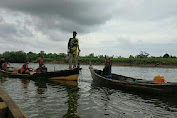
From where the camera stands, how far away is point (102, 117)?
4.99 meters

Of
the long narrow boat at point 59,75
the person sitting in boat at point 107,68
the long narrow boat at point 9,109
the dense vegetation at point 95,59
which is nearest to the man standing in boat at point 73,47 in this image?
the long narrow boat at point 59,75

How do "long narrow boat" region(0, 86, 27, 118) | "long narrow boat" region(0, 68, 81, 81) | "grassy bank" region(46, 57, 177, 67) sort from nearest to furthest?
"long narrow boat" region(0, 86, 27, 118) → "long narrow boat" region(0, 68, 81, 81) → "grassy bank" region(46, 57, 177, 67)

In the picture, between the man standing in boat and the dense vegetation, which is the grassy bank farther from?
the man standing in boat

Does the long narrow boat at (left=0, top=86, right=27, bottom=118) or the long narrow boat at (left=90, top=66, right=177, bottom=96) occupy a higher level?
the long narrow boat at (left=0, top=86, right=27, bottom=118)

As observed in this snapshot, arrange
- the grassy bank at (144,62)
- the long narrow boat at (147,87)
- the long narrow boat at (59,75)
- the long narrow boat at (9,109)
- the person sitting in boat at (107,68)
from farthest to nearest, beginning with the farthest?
1. the grassy bank at (144,62)
2. the long narrow boat at (59,75)
3. the person sitting in boat at (107,68)
4. the long narrow boat at (147,87)
5. the long narrow boat at (9,109)

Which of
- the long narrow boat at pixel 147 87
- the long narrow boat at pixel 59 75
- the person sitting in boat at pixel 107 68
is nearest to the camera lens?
the long narrow boat at pixel 147 87

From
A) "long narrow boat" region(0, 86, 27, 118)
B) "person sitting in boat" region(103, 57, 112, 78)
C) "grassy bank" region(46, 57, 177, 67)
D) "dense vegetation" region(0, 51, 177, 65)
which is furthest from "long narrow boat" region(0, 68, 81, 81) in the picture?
"dense vegetation" region(0, 51, 177, 65)

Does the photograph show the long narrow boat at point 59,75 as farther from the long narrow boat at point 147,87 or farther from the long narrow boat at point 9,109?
the long narrow boat at point 9,109

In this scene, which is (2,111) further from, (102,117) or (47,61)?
(47,61)

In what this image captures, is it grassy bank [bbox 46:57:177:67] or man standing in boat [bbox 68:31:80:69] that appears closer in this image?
man standing in boat [bbox 68:31:80:69]

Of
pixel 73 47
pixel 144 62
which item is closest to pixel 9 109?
pixel 73 47

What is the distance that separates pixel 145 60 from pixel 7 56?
40286mm

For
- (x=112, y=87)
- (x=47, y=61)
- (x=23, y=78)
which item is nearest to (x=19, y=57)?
(x=47, y=61)

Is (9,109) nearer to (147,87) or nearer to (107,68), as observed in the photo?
(147,87)
